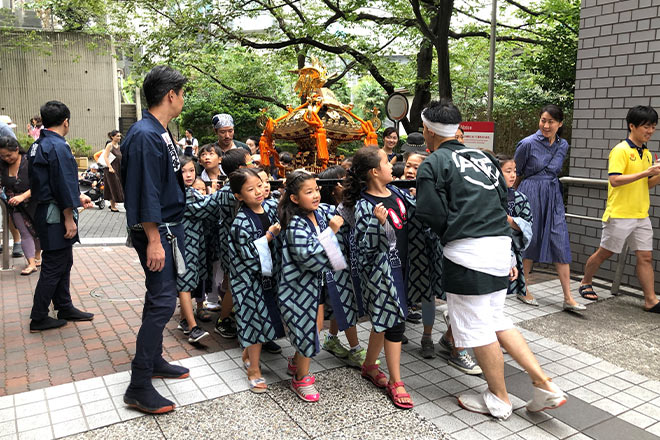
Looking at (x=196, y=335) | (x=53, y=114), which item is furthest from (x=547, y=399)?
(x=53, y=114)

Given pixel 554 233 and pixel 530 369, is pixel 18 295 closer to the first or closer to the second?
pixel 530 369

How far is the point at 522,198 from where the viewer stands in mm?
4457

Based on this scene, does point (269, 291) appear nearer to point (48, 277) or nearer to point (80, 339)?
point (80, 339)

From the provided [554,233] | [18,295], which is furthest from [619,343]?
[18,295]

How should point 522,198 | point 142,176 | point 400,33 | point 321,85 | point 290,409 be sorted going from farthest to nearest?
point 400,33
point 321,85
point 522,198
point 290,409
point 142,176

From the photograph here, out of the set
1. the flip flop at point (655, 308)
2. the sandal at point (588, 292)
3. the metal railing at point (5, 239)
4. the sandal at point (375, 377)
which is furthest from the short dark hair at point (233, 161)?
the flip flop at point (655, 308)

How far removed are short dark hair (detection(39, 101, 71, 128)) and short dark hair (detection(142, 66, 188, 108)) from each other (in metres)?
1.83

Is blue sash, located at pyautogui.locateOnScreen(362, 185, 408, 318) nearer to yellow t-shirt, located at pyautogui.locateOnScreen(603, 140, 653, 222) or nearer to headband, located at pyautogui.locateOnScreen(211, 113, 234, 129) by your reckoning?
headband, located at pyautogui.locateOnScreen(211, 113, 234, 129)

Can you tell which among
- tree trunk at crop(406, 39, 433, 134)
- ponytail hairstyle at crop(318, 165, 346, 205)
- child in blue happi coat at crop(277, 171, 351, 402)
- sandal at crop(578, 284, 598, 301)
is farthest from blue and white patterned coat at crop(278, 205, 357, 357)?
tree trunk at crop(406, 39, 433, 134)

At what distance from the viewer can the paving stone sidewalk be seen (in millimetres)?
3104

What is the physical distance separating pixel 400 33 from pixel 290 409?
11.2m

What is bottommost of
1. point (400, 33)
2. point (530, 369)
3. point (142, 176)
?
point (530, 369)

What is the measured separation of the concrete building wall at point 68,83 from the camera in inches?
866

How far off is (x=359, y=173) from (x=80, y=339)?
9.83 ft
